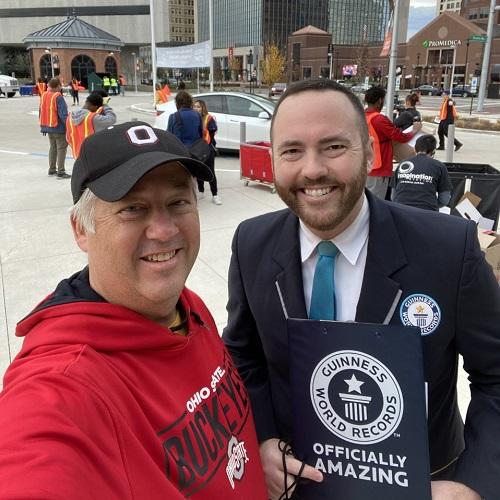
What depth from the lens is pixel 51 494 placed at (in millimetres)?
766

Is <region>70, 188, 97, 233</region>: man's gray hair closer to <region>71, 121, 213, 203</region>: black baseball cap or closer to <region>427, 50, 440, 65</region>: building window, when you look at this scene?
<region>71, 121, 213, 203</region>: black baseball cap

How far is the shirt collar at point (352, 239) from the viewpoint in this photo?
4.84 feet

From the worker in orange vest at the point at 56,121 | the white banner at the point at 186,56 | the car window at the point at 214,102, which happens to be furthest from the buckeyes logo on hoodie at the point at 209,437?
the white banner at the point at 186,56

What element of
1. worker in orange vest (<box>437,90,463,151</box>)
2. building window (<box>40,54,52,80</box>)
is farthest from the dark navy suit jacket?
building window (<box>40,54,52,80</box>)

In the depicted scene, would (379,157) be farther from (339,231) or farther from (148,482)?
(148,482)

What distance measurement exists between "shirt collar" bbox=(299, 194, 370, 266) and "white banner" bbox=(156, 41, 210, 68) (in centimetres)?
1848

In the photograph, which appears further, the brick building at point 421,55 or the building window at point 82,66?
the brick building at point 421,55

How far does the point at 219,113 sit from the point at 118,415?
1160cm

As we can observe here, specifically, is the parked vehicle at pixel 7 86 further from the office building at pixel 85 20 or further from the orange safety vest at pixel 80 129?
the orange safety vest at pixel 80 129

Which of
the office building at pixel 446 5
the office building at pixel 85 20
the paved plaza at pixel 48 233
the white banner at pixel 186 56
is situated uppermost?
the office building at pixel 446 5

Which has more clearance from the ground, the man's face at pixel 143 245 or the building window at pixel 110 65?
the building window at pixel 110 65

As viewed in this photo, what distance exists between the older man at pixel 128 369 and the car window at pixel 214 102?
11.2 meters

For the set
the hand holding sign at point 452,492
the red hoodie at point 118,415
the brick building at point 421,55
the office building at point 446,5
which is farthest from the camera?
the office building at point 446,5

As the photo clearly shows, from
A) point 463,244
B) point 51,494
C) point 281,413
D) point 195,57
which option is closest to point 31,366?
point 51,494
